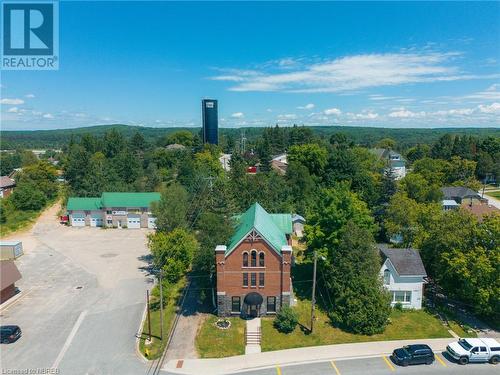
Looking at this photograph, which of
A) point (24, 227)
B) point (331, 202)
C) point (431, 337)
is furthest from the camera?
point (24, 227)

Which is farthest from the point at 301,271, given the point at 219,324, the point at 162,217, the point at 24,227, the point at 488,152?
the point at 488,152

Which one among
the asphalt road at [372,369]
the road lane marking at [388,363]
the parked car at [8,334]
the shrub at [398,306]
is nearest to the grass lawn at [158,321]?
the asphalt road at [372,369]

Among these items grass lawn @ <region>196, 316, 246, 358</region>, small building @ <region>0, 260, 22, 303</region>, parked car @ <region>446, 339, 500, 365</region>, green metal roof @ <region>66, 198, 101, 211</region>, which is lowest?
grass lawn @ <region>196, 316, 246, 358</region>

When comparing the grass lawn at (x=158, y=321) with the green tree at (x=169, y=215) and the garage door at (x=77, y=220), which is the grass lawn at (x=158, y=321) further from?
the garage door at (x=77, y=220)

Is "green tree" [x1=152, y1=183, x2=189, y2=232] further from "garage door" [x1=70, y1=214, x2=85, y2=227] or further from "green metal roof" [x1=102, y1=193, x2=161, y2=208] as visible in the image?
"garage door" [x1=70, y1=214, x2=85, y2=227]

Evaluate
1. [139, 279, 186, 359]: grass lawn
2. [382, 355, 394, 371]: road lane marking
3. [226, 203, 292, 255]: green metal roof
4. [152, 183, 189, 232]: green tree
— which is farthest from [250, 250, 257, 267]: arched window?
[152, 183, 189, 232]: green tree

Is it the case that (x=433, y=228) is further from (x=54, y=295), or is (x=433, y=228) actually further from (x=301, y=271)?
(x=54, y=295)
